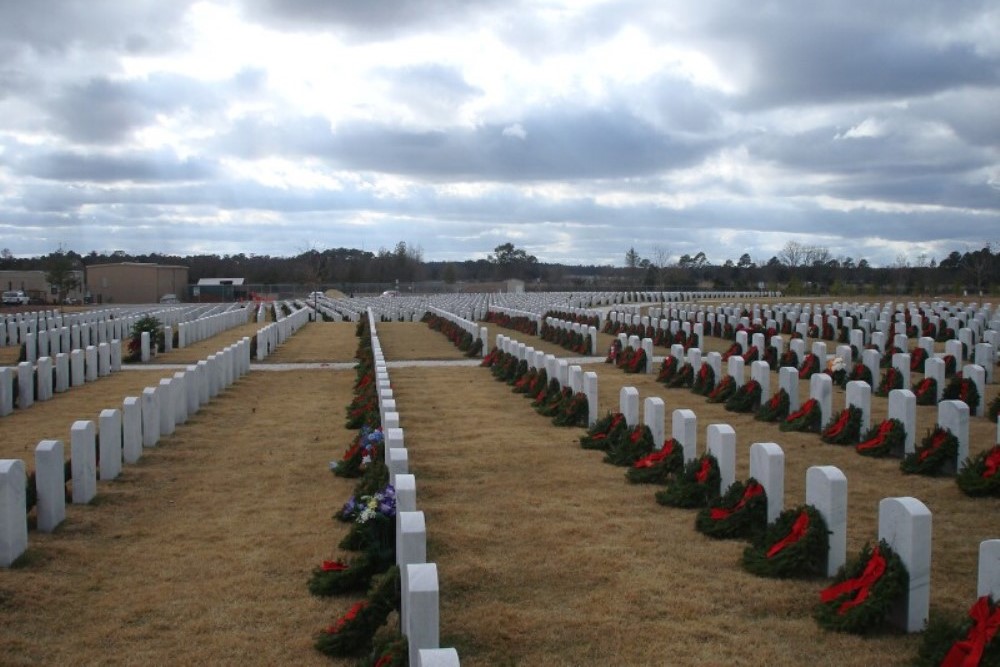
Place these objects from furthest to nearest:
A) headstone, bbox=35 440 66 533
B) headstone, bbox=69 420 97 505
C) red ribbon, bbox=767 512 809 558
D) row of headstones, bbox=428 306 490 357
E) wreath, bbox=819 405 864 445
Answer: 1. row of headstones, bbox=428 306 490 357
2. wreath, bbox=819 405 864 445
3. headstone, bbox=69 420 97 505
4. headstone, bbox=35 440 66 533
5. red ribbon, bbox=767 512 809 558

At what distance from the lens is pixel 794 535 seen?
20.6 feet

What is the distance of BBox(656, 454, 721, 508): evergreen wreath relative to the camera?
8.01m

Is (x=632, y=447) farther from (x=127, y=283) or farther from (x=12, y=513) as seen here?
(x=127, y=283)

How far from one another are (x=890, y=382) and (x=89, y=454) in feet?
38.2

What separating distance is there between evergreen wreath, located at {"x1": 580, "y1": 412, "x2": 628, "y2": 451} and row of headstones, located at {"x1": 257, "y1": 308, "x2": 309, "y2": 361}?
583 inches

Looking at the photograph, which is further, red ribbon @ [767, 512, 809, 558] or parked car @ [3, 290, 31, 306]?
parked car @ [3, 290, 31, 306]

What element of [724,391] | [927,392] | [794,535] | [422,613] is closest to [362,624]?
[422,613]

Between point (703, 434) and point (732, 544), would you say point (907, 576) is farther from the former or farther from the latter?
point (703, 434)

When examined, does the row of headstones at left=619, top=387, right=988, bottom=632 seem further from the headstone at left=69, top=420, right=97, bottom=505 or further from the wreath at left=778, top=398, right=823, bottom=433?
the headstone at left=69, top=420, right=97, bottom=505

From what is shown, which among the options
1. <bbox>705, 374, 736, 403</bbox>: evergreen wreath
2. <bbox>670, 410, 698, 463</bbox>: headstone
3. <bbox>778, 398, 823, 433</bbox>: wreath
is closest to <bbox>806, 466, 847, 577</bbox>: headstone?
<bbox>670, 410, 698, 463</bbox>: headstone

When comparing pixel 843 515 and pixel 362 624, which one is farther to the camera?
pixel 843 515

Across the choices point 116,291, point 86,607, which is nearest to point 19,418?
point 86,607

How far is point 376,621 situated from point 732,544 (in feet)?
10.1

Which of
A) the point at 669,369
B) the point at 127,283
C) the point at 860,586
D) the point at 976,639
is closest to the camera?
the point at 976,639
